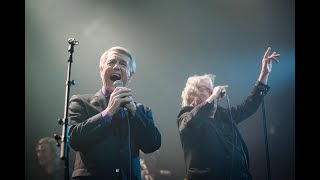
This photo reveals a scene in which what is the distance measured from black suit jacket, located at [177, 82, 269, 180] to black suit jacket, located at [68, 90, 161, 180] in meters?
0.25

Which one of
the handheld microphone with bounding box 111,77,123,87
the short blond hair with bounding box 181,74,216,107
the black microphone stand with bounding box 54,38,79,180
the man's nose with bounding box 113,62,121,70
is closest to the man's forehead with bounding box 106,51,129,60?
the man's nose with bounding box 113,62,121,70

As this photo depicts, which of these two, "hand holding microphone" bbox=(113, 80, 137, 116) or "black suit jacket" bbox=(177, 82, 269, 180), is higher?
"hand holding microphone" bbox=(113, 80, 137, 116)

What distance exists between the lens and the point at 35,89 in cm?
316

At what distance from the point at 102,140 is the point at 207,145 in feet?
2.22

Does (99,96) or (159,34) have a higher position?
(159,34)

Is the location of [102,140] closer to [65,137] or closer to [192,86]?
[65,137]

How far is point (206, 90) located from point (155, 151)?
523 mm

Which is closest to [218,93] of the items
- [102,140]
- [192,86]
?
[192,86]

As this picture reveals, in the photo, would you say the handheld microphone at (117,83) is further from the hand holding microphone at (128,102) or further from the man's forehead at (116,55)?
the man's forehead at (116,55)

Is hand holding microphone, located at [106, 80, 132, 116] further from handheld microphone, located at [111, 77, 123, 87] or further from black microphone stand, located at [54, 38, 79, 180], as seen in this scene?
black microphone stand, located at [54, 38, 79, 180]

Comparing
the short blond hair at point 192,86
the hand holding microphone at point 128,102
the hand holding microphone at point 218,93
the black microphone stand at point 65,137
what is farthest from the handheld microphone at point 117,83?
the hand holding microphone at point 218,93

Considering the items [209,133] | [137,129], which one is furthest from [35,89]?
[209,133]

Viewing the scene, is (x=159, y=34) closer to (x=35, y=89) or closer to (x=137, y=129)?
(x=137, y=129)

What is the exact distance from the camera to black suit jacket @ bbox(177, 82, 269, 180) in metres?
3.05
